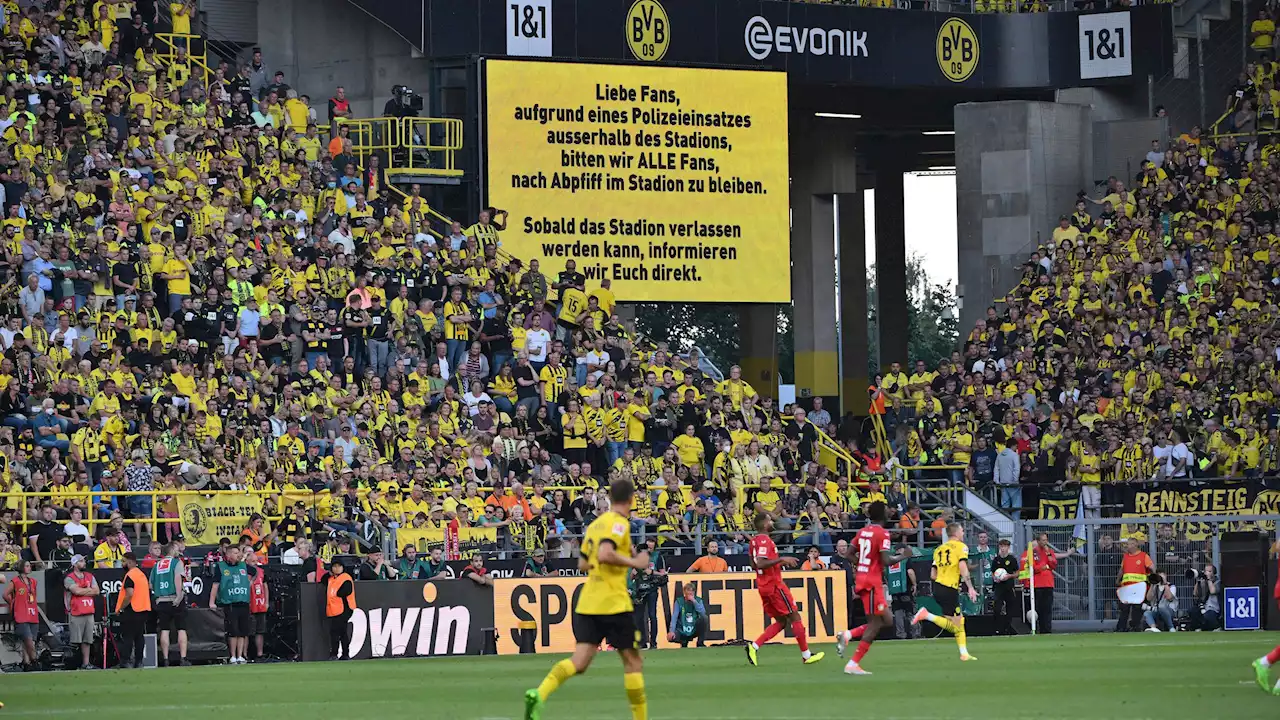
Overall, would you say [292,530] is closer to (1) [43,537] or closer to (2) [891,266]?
(1) [43,537]

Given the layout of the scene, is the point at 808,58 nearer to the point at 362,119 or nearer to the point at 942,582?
the point at 362,119

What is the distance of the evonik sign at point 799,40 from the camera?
140 feet

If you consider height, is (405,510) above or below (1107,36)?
below

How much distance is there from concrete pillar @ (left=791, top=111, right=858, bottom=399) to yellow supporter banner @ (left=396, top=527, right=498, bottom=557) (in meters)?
18.9

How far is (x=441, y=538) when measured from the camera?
30078mm

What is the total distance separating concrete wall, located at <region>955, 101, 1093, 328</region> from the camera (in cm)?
4484

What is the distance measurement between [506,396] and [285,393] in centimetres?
463

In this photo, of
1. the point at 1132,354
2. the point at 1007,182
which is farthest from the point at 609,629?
the point at 1007,182

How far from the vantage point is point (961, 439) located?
38.5 metres

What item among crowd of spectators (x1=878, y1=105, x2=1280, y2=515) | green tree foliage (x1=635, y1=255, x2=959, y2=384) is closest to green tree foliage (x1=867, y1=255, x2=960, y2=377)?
green tree foliage (x1=635, y1=255, x2=959, y2=384)

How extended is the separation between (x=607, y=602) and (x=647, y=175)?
26818 mm

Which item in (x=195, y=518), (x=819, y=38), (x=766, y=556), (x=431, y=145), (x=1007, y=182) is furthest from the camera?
(x=1007, y=182)

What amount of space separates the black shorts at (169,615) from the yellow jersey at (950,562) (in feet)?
31.4

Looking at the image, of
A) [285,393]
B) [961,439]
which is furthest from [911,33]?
[285,393]
